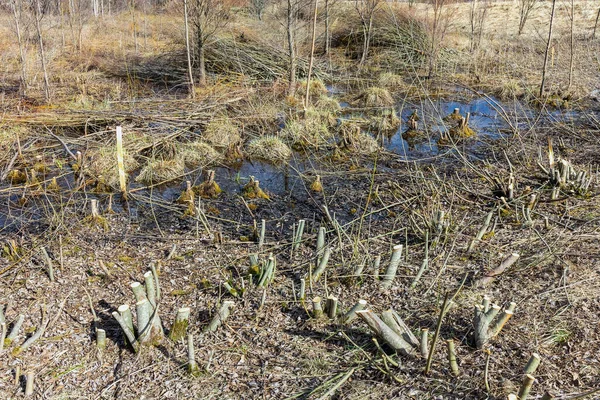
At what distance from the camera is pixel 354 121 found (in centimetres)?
970

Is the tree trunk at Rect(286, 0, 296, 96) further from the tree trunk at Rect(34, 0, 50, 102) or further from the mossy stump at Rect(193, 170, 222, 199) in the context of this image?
the tree trunk at Rect(34, 0, 50, 102)

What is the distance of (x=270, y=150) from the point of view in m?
8.35

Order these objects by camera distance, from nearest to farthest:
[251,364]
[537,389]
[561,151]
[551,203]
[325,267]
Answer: [537,389] → [251,364] → [325,267] → [551,203] → [561,151]

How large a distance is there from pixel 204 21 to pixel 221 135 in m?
3.79

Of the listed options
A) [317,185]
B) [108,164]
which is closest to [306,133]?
[317,185]

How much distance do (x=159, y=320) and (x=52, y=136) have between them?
5643 millimetres

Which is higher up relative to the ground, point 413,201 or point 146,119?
point 146,119

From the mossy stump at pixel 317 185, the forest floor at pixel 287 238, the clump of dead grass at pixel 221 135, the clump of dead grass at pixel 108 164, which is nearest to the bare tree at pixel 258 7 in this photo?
the forest floor at pixel 287 238

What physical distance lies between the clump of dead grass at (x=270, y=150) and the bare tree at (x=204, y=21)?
3755 mm

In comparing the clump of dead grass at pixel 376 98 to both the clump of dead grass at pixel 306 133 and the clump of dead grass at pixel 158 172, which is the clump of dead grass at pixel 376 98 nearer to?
the clump of dead grass at pixel 306 133

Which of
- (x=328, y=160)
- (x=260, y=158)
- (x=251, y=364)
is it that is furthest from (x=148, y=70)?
(x=251, y=364)

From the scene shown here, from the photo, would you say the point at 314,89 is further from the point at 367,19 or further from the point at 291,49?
the point at 367,19

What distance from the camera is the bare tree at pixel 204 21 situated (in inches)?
422

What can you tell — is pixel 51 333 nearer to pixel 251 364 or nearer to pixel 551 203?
pixel 251 364
